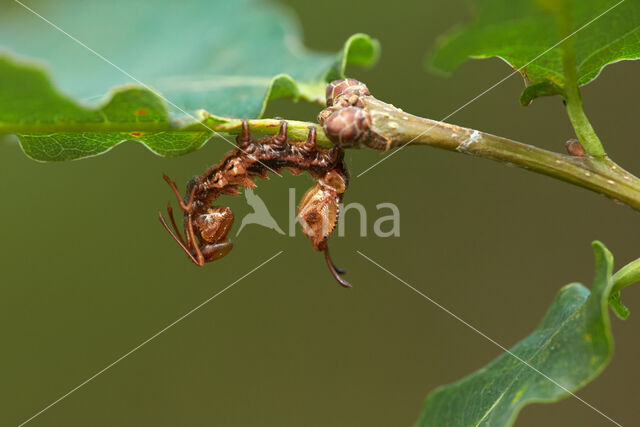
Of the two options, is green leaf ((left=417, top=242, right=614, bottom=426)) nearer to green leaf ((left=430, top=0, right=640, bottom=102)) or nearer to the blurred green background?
green leaf ((left=430, top=0, right=640, bottom=102))

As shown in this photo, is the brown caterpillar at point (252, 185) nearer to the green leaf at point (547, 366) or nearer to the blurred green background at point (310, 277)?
the green leaf at point (547, 366)

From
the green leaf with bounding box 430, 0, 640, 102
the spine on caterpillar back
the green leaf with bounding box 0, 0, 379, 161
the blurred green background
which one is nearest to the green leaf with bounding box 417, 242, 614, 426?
the green leaf with bounding box 430, 0, 640, 102

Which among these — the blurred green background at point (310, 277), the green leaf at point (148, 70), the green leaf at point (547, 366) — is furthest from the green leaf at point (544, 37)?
the blurred green background at point (310, 277)

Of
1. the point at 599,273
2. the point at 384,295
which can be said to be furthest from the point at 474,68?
the point at 599,273

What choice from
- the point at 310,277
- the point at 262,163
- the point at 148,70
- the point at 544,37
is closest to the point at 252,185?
the point at 262,163

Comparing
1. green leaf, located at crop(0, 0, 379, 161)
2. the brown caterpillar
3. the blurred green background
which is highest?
green leaf, located at crop(0, 0, 379, 161)

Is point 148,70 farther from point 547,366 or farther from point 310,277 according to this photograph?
point 310,277
